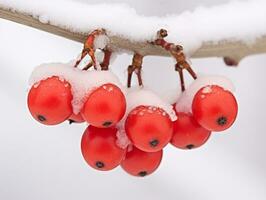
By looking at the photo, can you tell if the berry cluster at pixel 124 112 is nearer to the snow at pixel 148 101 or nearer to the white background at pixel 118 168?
the snow at pixel 148 101

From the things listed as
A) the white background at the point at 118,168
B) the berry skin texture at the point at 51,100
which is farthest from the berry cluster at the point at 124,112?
the white background at the point at 118,168

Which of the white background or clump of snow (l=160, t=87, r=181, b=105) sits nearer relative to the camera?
clump of snow (l=160, t=87, r=181, b=105)

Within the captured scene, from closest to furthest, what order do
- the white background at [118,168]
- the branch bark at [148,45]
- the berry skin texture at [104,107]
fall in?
1. the berry skin texture at [104,107]
2. the branch bark at [148,45]
3. the white background at [118,168]

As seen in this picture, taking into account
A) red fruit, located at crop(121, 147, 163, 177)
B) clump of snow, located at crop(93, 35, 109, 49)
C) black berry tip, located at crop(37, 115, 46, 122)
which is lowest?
red fruit, located at crop(121, 147, 163, 177)

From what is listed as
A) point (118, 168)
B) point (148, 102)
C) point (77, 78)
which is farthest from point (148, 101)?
point (118, 168)

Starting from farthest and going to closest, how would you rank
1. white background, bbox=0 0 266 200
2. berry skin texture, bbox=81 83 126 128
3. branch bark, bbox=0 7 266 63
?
1. white background, bbox=0 0 266 200
2. branch bark, bbox=0 7 266 63
3. berry skin texture, bbox=81 83 126 128

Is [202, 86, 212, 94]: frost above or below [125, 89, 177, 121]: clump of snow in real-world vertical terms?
above

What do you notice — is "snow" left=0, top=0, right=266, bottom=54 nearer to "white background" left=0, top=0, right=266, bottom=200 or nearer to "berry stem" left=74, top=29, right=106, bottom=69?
"berry stem" left=74, top=29, right=106, bottom=69

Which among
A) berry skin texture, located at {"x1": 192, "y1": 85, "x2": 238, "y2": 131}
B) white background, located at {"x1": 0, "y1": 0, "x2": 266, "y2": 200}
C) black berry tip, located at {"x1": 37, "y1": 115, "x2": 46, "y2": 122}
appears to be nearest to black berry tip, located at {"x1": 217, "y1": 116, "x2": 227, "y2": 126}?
berry skin texture, located at {"x1": 192, "y1": 85, "x2": 238, "y2": 131}
